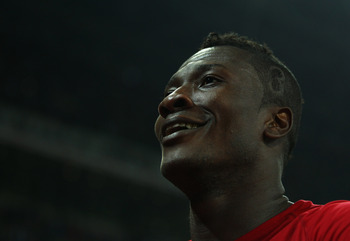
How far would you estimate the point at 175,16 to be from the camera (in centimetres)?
773

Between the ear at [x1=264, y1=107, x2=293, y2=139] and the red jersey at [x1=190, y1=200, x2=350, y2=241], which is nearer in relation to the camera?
the red jersey at [x1=190, y1=200, x2=350, y2=241]

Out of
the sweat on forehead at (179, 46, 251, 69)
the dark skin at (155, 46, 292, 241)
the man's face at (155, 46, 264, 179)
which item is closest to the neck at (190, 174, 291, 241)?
the dark skin at (155, 46, 292, 241)

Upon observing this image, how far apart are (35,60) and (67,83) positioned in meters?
0.73

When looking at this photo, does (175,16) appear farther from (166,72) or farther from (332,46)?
(332,46)

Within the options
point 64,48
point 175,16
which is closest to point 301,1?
point 175,16

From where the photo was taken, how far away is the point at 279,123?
1717 millimetres

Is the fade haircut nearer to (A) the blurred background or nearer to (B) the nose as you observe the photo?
(B) the nose

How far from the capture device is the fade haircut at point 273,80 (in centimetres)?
175

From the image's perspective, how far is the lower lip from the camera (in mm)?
1593

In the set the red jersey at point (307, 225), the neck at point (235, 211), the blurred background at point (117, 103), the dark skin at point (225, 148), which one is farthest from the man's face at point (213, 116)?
the blurred background at point (117, 103)

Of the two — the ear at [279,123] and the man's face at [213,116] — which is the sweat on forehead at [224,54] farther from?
the ear at [279,123]

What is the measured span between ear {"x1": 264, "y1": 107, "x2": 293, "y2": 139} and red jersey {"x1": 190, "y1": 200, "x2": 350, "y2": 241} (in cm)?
26

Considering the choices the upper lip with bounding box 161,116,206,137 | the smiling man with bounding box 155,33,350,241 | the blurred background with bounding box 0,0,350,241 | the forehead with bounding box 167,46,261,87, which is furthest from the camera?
the blurred background with bounding box 0,0,350,241

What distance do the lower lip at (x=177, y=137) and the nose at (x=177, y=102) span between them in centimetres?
10
